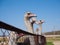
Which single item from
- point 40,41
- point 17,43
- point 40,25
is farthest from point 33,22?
point 40,25

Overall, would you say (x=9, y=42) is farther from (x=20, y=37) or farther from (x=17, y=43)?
(x=20, y=37)

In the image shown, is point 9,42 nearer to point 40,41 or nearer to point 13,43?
point 13,43

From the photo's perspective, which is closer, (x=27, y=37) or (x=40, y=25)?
(x=27, y=37)

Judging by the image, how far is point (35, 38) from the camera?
19.4 ft

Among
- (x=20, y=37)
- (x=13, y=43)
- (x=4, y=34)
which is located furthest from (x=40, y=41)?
(x=4, y=34)

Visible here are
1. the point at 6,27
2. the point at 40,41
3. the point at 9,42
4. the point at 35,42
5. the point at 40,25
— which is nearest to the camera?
the point at 6,27

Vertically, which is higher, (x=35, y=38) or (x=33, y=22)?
(x=33, y=22)

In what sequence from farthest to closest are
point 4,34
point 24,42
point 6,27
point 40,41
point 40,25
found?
point 40,25 → point 40,41 → point 24,42 → point 4,34 → point 6,27

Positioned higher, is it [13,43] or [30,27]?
[30,27]

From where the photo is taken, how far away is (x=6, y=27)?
300cm

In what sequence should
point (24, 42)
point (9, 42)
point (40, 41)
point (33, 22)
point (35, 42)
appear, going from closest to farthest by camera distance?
1. point (9, 42)
2. point (24, 42)
3. point (35, 42)
4. point (40, 41)
5. point (33, 22)

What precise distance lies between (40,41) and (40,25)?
3409 mm

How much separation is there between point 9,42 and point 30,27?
6.23ft

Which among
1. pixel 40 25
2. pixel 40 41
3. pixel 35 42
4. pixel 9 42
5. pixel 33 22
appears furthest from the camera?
pixel 40 25
